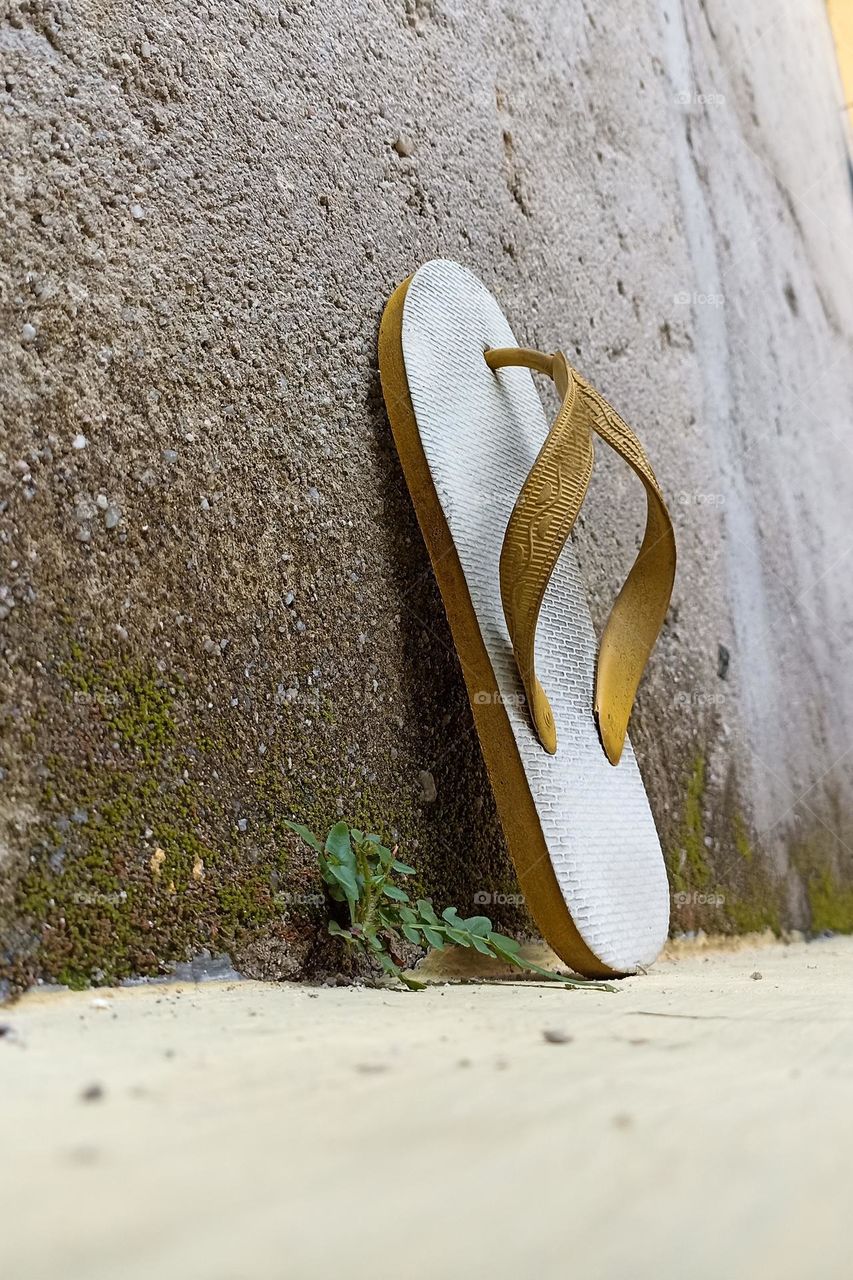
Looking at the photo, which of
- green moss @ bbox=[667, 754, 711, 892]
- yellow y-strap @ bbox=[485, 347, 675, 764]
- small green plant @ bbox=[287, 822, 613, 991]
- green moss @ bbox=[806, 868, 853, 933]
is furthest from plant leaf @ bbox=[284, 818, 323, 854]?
green moss @ bbox=[806, 868, 853, 933]

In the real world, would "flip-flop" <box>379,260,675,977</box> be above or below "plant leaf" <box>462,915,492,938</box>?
above

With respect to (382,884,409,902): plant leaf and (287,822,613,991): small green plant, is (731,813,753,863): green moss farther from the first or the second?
(382,884,409,902): plant leaf

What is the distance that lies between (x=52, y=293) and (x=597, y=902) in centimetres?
73

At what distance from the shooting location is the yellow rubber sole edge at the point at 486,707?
100cm

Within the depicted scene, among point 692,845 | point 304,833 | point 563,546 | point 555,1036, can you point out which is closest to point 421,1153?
point 555,1036

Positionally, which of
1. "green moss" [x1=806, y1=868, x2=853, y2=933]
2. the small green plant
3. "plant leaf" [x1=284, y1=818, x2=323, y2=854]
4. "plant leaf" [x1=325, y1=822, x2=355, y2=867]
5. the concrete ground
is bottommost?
"green moss" [x1=806, y1=868, x2=853, y2=933]

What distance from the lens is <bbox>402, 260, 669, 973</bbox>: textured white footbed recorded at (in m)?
1.04

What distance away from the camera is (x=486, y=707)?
1027 millimetres

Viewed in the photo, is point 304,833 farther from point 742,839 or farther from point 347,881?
point 742,839

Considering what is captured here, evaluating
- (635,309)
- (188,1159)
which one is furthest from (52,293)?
(635,309)

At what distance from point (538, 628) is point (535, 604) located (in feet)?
0.57

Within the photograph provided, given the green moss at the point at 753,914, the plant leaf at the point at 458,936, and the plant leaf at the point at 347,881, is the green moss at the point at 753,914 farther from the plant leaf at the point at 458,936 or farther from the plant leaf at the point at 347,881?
the plant leaf at the point at 347,881

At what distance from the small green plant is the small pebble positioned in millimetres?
309

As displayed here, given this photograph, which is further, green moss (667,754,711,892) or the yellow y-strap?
green moss (667,754,711,892)
